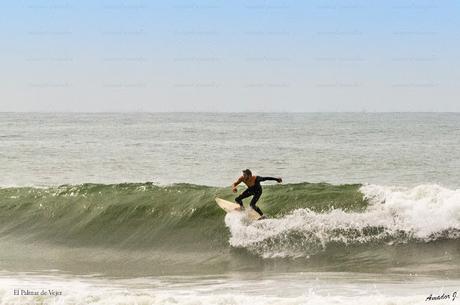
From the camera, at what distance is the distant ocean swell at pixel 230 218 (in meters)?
16.1

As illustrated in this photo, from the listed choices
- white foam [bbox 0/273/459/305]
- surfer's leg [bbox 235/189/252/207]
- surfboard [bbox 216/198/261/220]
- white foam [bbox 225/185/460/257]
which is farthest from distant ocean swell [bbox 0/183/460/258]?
white foam [bbox 0/273/459/305]

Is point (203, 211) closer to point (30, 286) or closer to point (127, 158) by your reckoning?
point (30, 286)

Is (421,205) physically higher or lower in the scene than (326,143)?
lower

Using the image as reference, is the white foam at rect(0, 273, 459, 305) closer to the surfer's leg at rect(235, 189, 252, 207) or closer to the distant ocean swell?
the distant ocean swell

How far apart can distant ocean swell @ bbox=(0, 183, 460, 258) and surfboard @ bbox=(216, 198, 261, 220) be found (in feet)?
0.68

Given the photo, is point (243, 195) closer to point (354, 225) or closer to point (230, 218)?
point (230, 218)

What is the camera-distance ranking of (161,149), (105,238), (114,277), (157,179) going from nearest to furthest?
1. (114,277)
2. (105,238)
3. (157,179)
4. (161,149)

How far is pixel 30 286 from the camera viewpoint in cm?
1259

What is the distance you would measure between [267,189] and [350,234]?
4857 millimetres

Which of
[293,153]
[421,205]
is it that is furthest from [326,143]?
[421,205]

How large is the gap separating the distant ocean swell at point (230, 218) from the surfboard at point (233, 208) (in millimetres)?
207

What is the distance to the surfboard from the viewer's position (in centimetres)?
1708

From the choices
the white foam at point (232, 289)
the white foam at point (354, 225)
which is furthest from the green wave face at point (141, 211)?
the white foam at point (232, 289)

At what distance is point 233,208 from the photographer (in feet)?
59.4
